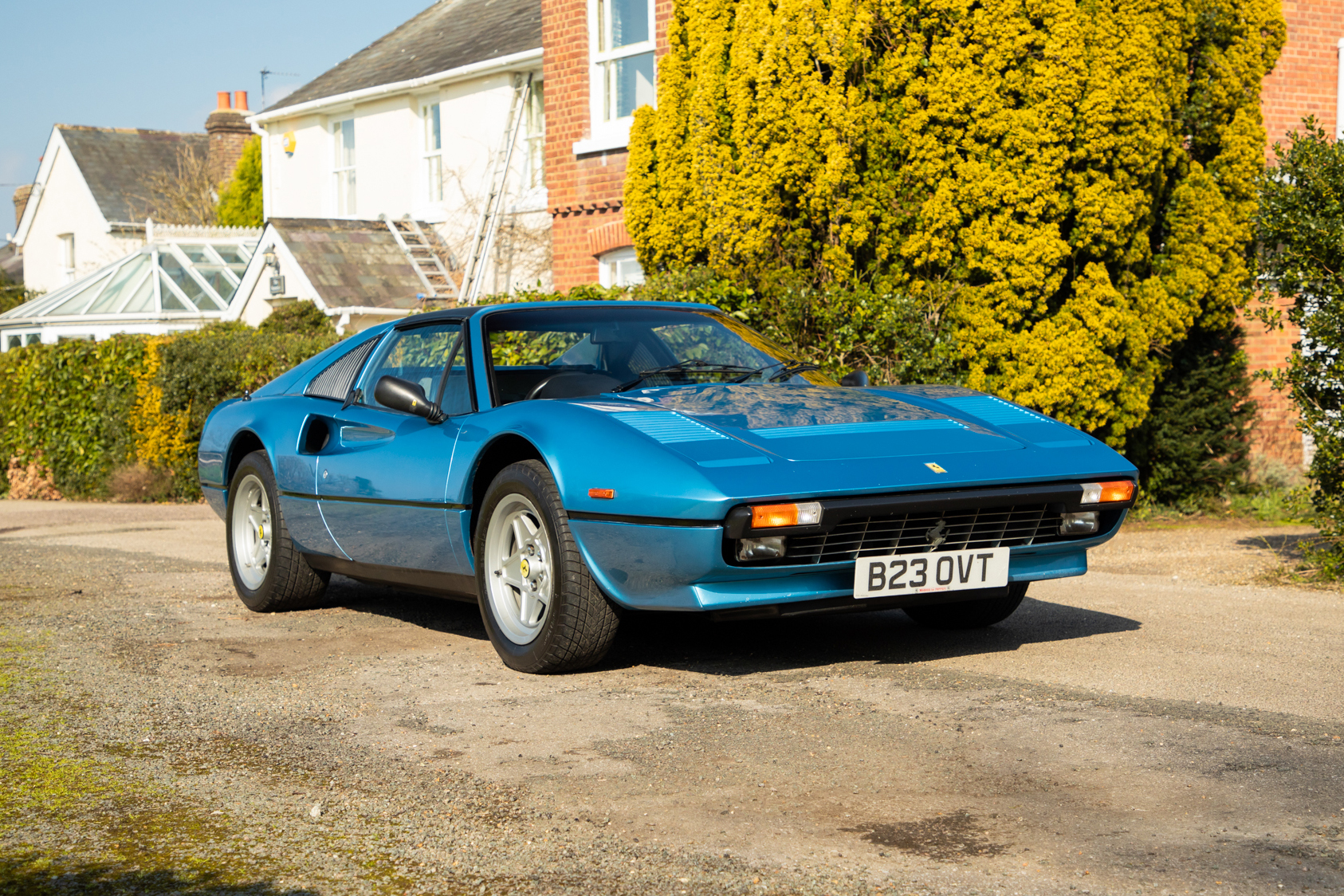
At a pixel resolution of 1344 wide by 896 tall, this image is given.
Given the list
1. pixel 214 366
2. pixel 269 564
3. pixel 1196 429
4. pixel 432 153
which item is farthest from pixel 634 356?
pixel 432 153

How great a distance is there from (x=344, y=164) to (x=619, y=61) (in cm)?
1147

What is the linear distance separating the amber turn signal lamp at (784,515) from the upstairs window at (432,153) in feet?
64.6

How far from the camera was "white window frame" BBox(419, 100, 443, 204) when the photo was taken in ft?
76.5

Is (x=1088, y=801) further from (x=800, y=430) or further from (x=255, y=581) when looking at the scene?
(x=255, y=581)


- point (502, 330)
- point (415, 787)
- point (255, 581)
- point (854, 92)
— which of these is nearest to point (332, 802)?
point (415, 787)

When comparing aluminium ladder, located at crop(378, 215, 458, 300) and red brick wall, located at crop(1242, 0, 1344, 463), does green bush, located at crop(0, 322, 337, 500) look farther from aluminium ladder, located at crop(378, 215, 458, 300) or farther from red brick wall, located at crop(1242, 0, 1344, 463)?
red brick wall, located at crop(1242, 0, 1344, 463)

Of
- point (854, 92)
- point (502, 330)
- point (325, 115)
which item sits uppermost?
point (325, 115)

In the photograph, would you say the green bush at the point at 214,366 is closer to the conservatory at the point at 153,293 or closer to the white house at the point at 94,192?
the conservatory at the point at 153,293

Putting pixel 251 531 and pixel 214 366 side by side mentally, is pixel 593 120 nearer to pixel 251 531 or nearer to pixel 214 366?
pixel 214 366

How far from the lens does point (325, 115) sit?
84.9 ft

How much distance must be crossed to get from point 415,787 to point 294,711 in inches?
43.2

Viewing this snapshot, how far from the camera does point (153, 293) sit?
2570cm

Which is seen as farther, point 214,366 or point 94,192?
point 94,192

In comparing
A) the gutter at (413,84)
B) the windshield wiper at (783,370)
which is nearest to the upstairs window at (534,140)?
the gutter at (413,84)
